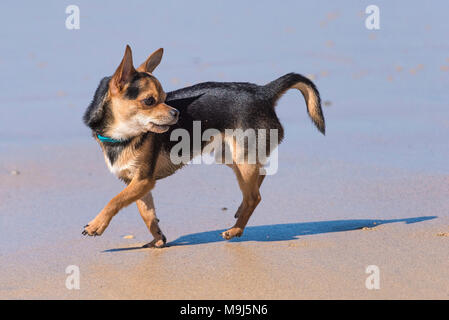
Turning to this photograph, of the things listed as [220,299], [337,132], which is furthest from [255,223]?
[337,132]

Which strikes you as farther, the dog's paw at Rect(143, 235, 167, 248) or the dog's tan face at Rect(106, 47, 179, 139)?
the dog's paw at Rect(143, 235, 167, 248)

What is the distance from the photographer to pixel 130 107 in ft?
18.0

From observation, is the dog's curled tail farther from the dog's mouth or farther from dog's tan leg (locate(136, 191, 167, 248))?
dog's tan leg (locate(136, 191, 167, 248))

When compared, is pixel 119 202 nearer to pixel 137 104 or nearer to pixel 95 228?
pixel 95 228

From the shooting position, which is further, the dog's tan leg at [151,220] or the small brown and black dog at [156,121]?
the dog's tan leg at [151,220]

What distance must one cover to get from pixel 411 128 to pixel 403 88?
6.73 feet

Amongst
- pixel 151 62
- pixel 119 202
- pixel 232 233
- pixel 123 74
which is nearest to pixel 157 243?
pixel 119 202

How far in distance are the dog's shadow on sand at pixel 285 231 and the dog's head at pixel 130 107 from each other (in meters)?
0.79

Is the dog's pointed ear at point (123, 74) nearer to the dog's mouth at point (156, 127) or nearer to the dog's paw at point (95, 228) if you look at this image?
the dog's mouth at point (156, 127)

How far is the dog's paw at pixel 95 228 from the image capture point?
5.41 meters

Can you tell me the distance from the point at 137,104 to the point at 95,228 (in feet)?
2.65

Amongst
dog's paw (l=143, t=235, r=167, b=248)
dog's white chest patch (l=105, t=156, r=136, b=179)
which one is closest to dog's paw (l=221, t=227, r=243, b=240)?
dog's paw (l=143, t=235, r=167, b=248)

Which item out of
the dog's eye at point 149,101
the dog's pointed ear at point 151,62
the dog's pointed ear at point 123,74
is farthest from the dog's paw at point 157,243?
the dog's pointed ear at point 151,62

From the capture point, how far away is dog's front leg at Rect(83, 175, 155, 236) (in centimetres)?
542
